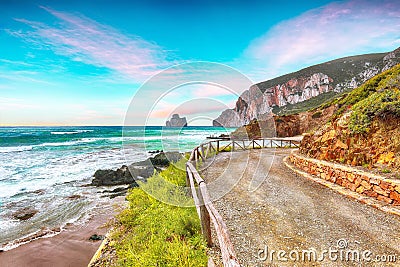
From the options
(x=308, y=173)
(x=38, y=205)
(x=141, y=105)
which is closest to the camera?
(x=141, y=105)

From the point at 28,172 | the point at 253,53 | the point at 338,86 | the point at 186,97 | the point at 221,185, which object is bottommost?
the point at 28,172

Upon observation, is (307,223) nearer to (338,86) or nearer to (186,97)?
(186,97)

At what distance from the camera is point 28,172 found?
17.6m

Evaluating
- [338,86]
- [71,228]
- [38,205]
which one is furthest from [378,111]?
[338,86]

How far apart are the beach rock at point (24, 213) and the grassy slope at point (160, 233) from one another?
438 centimetres

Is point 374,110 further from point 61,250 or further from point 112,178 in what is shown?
point 112,178

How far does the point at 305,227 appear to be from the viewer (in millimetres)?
4586

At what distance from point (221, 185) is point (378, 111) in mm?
5590

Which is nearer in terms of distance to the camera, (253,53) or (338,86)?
(253,53)

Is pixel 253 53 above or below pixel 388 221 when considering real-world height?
above

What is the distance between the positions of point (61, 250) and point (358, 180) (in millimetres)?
8442

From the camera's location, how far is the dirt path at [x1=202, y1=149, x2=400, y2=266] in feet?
12.0

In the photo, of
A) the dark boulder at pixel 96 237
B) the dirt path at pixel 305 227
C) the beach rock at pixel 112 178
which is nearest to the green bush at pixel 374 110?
the dirt path at pixel 305 227

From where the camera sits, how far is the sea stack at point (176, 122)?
611cm
